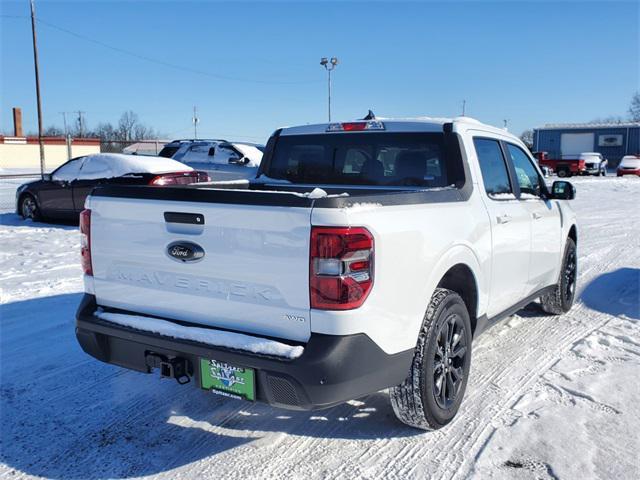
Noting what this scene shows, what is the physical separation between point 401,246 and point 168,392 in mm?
2117

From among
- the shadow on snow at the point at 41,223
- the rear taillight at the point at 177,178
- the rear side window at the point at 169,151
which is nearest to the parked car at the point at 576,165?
the rear side window at the point at 169,151

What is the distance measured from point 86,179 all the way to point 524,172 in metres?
8.88

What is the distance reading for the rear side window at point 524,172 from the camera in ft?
15.7

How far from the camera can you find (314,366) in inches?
104

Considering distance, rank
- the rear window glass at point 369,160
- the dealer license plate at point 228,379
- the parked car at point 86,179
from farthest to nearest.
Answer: the parked car at point 86,179
the rear window glass at point 369,160
the dealer license plate at point 228,379

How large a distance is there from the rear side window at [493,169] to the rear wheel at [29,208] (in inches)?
412

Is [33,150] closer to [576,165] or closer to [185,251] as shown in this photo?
[576,165]

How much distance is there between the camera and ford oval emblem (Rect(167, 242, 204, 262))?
116 inches

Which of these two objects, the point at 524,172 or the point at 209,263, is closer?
the point at 209,263

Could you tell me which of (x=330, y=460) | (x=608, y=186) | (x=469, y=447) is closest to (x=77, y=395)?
(x=330, y=460)

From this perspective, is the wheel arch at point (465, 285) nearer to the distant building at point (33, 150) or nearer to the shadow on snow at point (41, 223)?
the shadow on snow at point (41, 223)

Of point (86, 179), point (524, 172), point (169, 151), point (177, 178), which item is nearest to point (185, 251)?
point (524, 172)

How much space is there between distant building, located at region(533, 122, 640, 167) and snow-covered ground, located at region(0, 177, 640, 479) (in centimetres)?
5642

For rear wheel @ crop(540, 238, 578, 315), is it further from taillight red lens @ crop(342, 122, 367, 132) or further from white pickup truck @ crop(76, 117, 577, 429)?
taillight red lens @ crop(342, 122, 367, 132)
